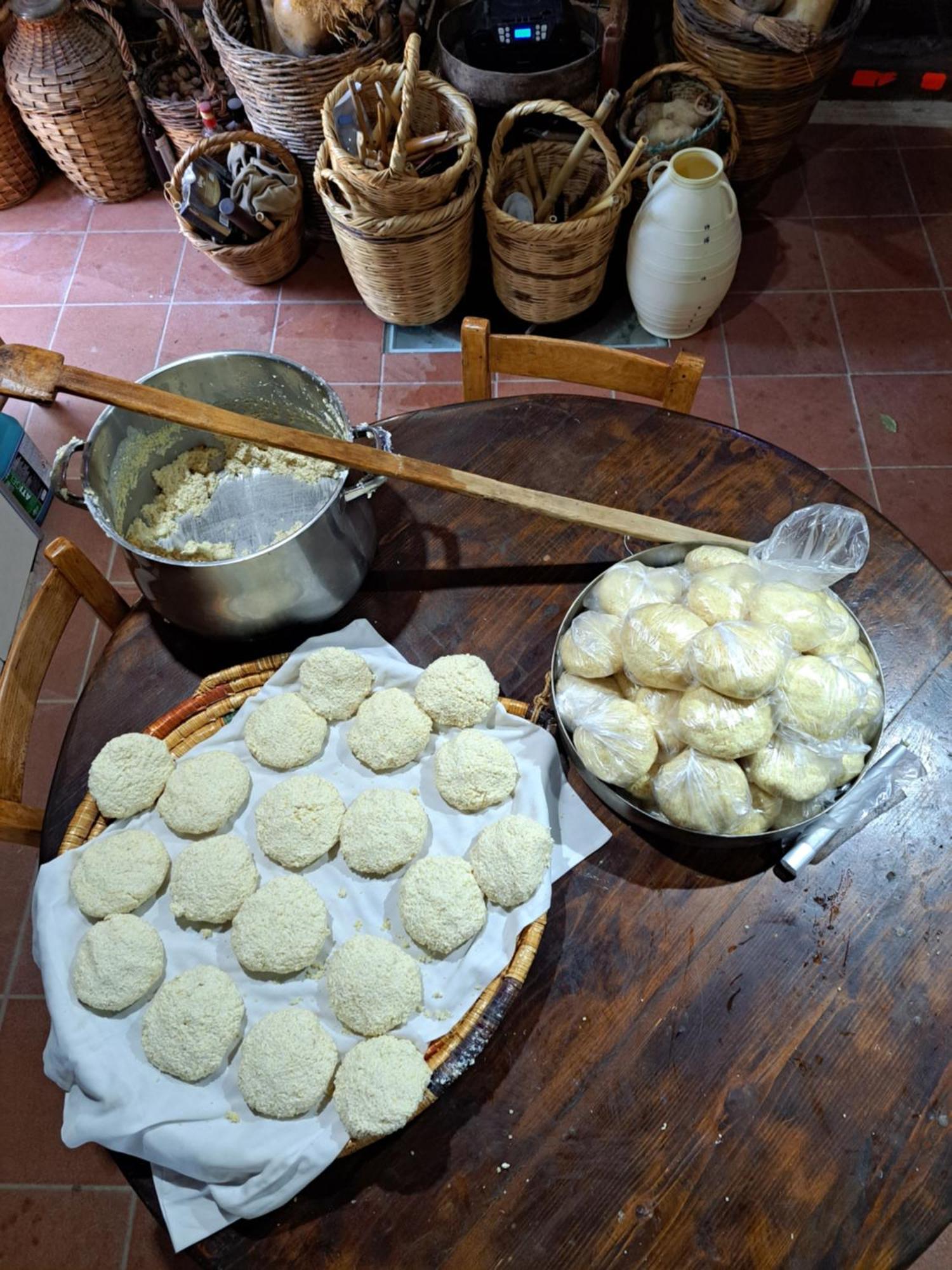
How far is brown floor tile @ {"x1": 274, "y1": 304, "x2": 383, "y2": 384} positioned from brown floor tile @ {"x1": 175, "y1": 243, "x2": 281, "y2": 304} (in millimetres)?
103

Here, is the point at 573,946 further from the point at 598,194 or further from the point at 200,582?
the point at 598,194

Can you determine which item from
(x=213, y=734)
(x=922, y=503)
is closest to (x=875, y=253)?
(x=922, y=503)

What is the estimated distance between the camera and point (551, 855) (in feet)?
3.73

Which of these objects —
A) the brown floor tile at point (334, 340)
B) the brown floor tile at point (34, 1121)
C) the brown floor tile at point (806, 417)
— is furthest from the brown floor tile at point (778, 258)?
the brown floor tile at point (34, 1121)

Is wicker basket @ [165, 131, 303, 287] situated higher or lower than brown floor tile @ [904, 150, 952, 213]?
higher

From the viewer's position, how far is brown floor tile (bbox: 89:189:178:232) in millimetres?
3086

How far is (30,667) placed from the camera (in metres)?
1.28

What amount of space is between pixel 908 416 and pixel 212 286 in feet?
7.18

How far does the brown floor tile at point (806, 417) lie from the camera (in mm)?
2475

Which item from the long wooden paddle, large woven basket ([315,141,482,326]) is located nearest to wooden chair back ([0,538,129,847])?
the long wooden paddle

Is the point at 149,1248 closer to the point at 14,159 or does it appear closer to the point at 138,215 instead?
the point at 138,215

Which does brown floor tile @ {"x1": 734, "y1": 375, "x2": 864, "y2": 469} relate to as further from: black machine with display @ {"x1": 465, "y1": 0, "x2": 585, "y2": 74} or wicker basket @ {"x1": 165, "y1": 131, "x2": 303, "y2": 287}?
wicker basket @ {"x1": 165, "y1": 131, "x2": 303, "y2": 287}

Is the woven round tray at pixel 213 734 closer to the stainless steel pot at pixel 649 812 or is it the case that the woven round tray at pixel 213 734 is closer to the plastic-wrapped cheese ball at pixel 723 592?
the stainless steel pot at pixel 649 812

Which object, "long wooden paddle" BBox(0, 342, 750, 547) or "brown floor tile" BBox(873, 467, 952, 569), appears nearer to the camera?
"long wooden paddle" BBox(0, 342, 750, 547)
